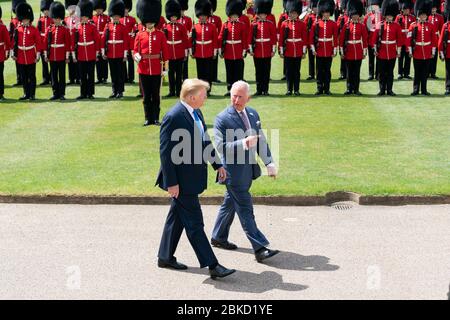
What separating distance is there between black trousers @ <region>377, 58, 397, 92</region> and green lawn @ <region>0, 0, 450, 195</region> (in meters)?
0.26

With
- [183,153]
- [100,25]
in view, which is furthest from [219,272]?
[100,25]

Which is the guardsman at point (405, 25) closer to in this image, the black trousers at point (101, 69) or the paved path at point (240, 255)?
the black trousers at point (101, 69)

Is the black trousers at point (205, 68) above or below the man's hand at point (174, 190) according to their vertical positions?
below

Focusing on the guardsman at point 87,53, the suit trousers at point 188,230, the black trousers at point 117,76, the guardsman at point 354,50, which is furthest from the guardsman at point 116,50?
the suit trousers at point 188,230

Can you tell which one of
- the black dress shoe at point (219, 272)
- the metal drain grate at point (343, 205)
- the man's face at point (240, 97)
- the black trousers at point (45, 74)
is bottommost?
the black trousers at point (45, 74)

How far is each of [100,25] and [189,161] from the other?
1164 cm

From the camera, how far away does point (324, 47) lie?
16453mm

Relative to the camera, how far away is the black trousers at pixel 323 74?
16.3m

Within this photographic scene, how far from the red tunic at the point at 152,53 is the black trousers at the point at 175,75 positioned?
104 inches

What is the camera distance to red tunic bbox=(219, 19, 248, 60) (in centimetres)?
1644

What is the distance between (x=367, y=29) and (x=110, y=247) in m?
11.2

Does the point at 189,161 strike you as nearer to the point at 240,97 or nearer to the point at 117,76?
the point at 240,97

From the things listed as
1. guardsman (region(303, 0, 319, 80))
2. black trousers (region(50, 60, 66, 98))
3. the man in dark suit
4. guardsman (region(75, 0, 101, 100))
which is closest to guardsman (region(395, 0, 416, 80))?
guardsman (region(303, 0, 319, 80))

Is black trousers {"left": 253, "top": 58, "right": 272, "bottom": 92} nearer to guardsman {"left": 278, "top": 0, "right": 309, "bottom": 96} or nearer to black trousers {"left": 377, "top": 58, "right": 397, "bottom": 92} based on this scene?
guardsman {"left": 278, "top": 0, "right": 309, "bottom": 96}
